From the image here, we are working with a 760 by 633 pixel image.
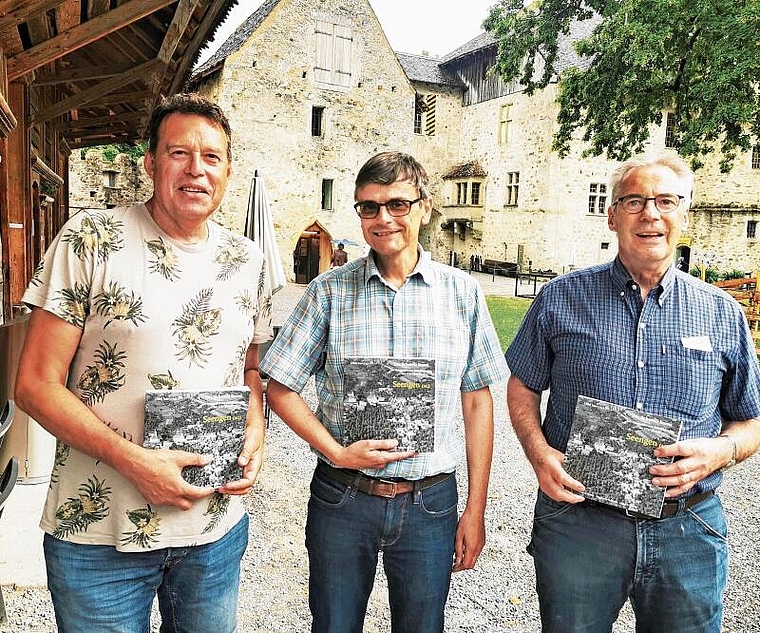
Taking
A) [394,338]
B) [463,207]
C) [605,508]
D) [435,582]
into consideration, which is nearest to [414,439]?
[394,338]

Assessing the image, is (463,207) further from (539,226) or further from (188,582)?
(188,582)

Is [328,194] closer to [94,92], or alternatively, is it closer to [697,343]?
[94,92]

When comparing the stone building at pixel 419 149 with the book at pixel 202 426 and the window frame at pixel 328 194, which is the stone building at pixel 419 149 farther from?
the book at pixel 202 426

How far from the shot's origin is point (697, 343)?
227 centimetres

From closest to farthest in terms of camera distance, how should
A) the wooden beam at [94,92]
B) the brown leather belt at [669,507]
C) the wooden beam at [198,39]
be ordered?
the brown leather belt at [669,507] → the wooden beam at [198,39] → the wooden beam at [94,92]

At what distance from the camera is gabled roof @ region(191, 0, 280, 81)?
2688 cm

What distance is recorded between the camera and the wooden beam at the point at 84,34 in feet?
16.1

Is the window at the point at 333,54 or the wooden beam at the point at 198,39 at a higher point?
the window at the point at 333,54

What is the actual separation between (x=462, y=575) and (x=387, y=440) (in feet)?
8.11

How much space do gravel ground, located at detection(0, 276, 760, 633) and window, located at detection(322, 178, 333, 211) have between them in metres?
23.4

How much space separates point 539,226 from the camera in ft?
108

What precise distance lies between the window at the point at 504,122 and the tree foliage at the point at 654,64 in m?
16.9

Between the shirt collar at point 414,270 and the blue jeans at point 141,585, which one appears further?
the shirt collar at point 414,270

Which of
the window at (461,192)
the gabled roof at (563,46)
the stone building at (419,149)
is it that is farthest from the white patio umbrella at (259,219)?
the window at (461,192)
